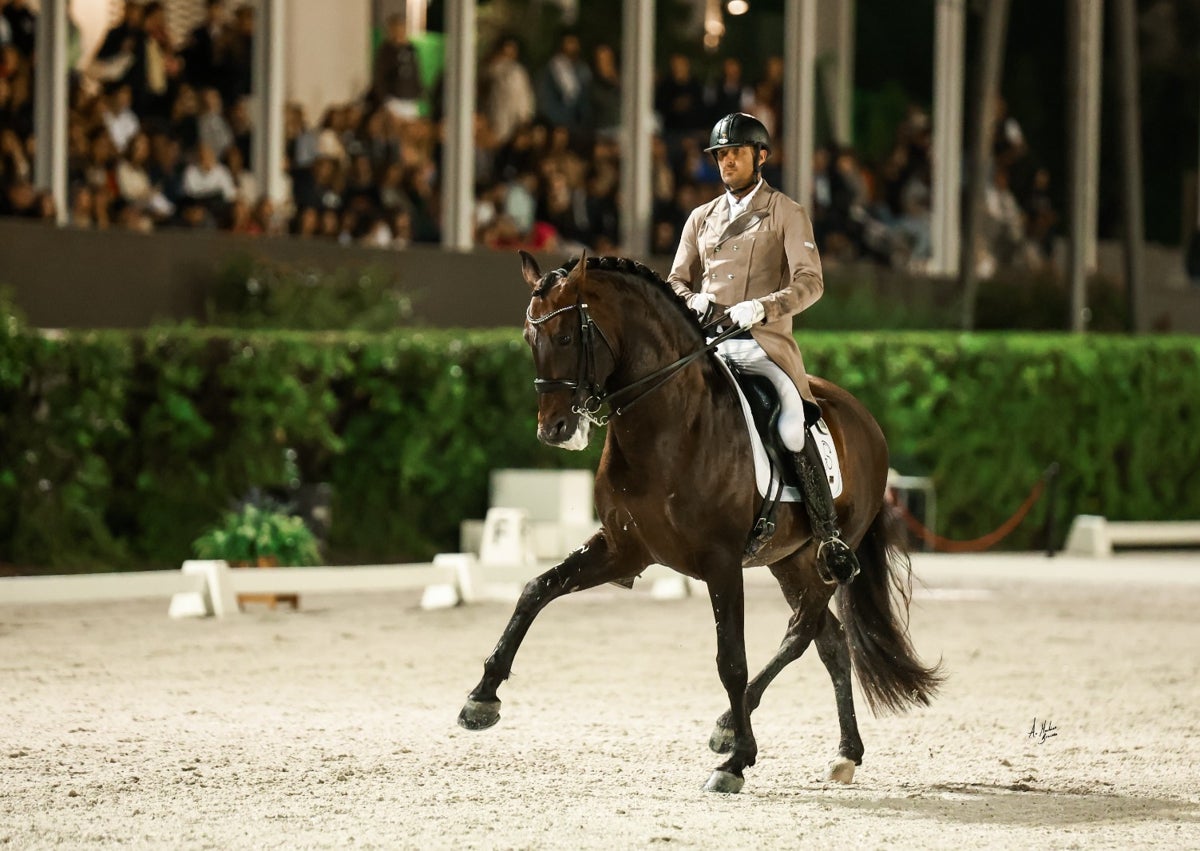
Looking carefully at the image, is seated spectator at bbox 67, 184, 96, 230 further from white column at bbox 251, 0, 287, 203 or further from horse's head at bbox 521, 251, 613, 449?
horse's head at bbox 521, 251, 613, 449

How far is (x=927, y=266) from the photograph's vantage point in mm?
25344

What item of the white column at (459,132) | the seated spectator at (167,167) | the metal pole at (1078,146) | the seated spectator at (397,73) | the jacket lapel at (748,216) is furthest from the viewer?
the metal pole at (1078,146)

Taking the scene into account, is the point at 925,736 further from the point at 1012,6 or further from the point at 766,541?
the point at 1012,6

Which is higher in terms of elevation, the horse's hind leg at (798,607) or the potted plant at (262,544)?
the horse's hind leg at (798,607)

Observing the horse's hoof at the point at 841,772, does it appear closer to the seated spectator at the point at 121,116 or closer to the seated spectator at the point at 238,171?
the seated spectator at the point at 121,116

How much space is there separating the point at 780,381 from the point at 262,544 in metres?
7.23

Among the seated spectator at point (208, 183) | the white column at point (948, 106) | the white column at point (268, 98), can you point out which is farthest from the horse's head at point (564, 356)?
the white column at point (948, 106)

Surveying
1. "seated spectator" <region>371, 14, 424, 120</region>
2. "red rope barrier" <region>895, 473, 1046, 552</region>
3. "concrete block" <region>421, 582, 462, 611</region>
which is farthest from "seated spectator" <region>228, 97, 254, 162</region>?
"red rope barrier" <region>895, 473, 1046, 552</region>

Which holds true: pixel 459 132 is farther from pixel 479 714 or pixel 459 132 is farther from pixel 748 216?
pixel 479 714

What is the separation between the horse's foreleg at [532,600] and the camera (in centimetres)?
762

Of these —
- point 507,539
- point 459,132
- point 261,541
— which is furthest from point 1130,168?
point 261,541

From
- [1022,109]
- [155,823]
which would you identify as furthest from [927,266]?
[155,823]

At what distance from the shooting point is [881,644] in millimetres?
8438

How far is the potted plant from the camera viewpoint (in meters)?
14.4
